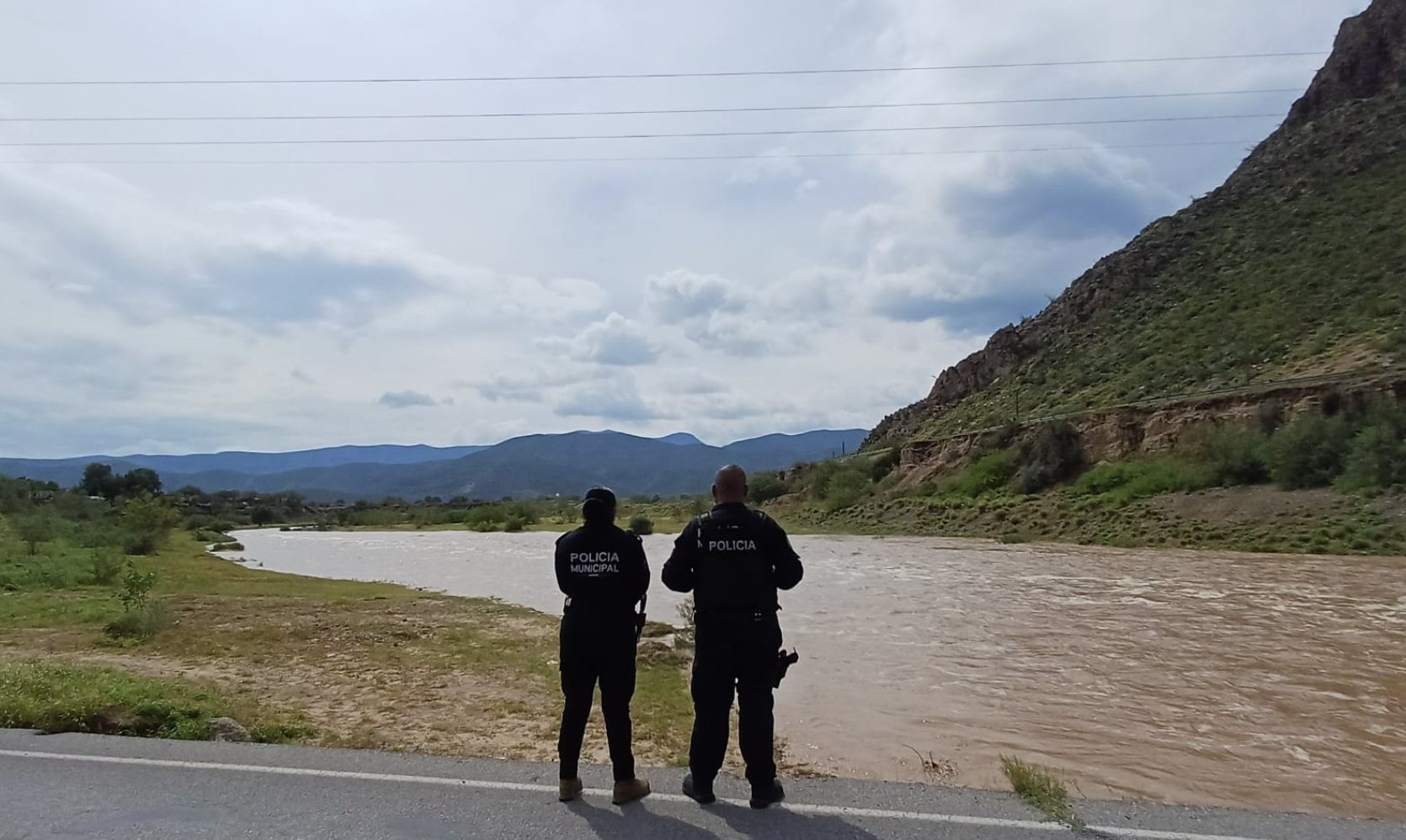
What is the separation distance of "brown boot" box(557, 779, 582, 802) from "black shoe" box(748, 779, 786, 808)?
101 centimetres

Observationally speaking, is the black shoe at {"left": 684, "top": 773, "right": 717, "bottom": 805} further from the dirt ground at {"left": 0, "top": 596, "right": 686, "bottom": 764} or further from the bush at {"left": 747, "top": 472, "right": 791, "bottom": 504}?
the bush at {"left": 747, "top": 472, "right": 791, "bottom": 504}

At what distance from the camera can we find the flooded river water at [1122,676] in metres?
8.55

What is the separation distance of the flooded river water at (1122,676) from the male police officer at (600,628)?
127 inches

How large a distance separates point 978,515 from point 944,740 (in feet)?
121

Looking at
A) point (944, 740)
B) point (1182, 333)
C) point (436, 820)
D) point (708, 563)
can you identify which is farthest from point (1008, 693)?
point (1182, 333)

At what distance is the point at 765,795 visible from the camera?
5.55 meters

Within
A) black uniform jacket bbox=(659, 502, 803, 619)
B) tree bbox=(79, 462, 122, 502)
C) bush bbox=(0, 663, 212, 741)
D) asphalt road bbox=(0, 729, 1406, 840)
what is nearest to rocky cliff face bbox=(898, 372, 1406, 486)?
asphalt road bbox=(0, 729, 1406, 840)

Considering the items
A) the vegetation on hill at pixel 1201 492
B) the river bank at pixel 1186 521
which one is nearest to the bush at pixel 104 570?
the river bank at pixel 1186 521

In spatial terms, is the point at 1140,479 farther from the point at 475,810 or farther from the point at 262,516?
the point at 262,516

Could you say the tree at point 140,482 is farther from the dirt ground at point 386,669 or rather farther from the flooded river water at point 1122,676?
the dirt ground at point 386,669

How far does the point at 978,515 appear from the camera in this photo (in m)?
45.1

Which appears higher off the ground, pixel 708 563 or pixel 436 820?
pixel 708 563

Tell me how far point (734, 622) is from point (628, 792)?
1165 millimetres

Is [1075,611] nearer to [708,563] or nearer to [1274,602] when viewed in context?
[1274,602]
